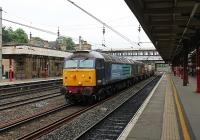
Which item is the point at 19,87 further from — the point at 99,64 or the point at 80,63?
the point at 99,64

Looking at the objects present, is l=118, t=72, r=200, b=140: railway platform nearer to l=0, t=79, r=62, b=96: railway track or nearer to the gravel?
the gravel

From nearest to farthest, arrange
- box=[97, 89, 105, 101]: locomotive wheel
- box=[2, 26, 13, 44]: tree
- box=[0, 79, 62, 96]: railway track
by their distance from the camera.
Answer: box=[97, 89, 105, 101]: locomotive wheel, box=[0, 79, 62, 96]: railway track, box=[2, 26, 13, 44]: tree

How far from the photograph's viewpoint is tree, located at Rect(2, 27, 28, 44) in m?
106

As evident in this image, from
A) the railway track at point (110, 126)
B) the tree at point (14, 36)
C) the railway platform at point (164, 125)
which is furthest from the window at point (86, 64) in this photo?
the tree at point (14, 36)

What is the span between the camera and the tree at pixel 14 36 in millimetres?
105500

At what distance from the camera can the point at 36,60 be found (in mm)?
46219

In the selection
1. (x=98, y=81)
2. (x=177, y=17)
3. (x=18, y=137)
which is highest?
(x=177, y=17)

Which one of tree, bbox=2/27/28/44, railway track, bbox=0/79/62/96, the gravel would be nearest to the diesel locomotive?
the gravel

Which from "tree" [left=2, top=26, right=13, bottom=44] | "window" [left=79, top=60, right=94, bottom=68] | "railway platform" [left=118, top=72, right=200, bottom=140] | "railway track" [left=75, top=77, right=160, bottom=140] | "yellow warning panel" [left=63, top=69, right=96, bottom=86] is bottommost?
"railway track" [left=75, top=77, right=160, bottom=140]

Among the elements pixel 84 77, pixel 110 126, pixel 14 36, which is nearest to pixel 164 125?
pixel 110 126

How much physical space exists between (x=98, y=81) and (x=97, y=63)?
3.15ft

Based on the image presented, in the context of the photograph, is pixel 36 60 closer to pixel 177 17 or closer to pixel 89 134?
pixel 177 17

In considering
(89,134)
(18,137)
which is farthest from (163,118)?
(18,137)

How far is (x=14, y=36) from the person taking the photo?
10588cm
